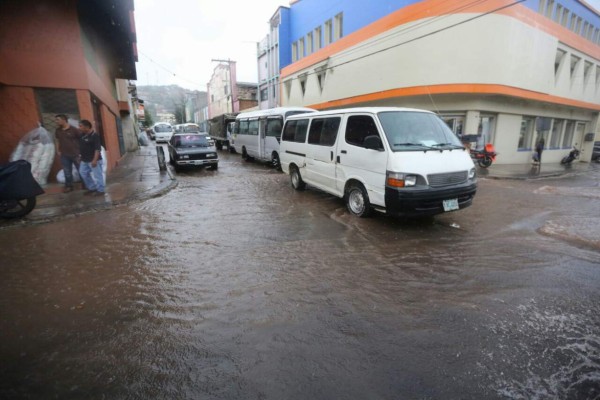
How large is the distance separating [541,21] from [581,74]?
688 centimetres

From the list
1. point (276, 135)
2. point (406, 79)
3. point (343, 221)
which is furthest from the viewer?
point (406, 79)

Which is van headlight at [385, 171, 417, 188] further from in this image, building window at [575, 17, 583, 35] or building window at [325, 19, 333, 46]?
building window at [575, 17, 583, 35]

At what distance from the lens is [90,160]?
298 inches

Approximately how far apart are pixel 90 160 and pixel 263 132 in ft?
24.5

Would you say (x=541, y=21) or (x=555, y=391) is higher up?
(x=541, y=21)

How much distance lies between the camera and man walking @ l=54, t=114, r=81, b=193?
7.42m

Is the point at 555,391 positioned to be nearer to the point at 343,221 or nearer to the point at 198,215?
the point at 343,221

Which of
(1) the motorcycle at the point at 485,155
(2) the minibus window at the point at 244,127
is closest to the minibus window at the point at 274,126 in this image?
(2) the minibus window at the point at 244,127

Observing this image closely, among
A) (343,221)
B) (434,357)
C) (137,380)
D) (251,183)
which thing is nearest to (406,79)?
(251,183)

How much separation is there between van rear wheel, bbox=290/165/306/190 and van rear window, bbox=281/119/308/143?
827 mm

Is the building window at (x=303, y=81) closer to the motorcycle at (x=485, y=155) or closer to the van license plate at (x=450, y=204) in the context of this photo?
the motorcycle at (x=485, y=155)

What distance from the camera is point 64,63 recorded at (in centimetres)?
835

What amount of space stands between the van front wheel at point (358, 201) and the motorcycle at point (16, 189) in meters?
5.95

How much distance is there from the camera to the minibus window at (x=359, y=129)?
5.71 metres
